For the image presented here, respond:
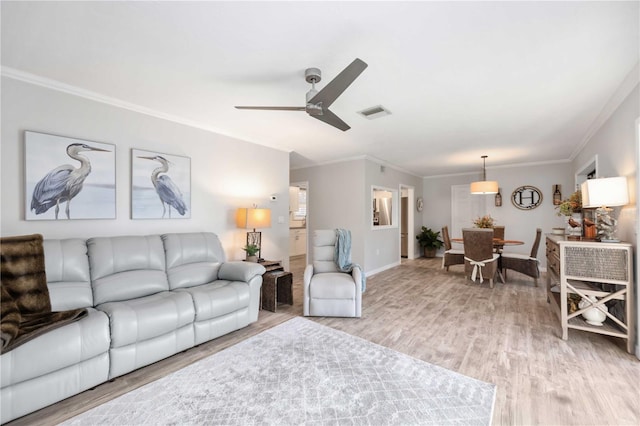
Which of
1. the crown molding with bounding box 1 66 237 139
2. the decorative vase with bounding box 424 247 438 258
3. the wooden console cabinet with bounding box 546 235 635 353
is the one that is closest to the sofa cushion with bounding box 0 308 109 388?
the crown molding with bounding box 1 66 237 139

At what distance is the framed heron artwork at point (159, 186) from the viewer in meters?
3.11

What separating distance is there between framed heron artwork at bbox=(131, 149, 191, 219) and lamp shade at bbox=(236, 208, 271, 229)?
65 cm

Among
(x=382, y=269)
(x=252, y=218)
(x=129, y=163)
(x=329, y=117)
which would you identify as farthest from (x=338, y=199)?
(x=129, y=163)

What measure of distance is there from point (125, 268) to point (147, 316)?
2.29 feet

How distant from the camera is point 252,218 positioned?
12.3ft

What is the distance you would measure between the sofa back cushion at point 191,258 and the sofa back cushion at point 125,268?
0.30 ft

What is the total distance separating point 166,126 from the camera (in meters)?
3.38

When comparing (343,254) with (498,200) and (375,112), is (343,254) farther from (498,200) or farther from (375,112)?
(498,200)

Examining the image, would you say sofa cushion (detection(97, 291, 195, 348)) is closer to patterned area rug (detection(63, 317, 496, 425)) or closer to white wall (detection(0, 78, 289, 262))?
patterned area rug (detection(63, 317, 496, 425))

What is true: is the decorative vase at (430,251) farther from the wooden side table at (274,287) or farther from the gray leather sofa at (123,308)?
the gray leather sofa at (123,308)

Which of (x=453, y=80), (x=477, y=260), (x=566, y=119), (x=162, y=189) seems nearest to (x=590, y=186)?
(x=566, y=119)

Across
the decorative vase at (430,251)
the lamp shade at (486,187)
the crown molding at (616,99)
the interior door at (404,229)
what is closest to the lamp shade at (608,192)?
the crown molding at (616,99)

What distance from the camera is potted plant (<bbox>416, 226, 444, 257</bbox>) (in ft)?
25.4

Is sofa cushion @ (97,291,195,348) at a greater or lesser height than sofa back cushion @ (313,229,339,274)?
lesser
